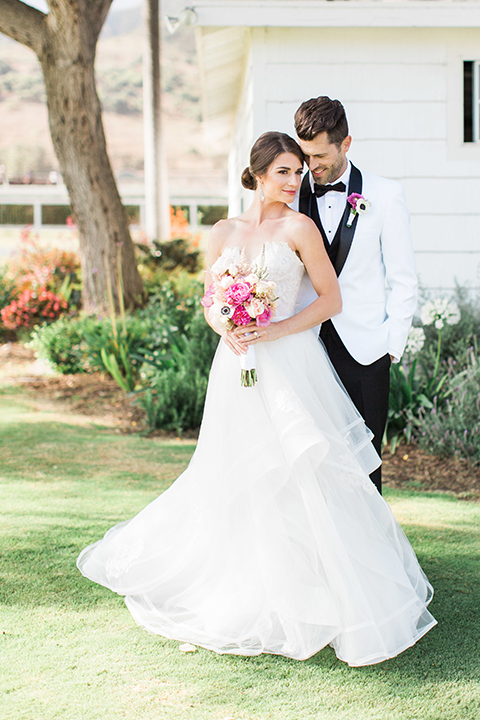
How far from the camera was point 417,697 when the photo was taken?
246 centimetres

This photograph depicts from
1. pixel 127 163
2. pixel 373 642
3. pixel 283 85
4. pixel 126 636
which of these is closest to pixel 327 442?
pixel 373 642

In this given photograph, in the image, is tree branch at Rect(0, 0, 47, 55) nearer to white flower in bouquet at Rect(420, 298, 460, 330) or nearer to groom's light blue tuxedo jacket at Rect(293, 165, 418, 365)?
white flower in bouquet at Rect(420, 298, 460, 330)

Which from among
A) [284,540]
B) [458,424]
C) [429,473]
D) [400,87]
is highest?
[400,87]

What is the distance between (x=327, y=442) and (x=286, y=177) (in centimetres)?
118

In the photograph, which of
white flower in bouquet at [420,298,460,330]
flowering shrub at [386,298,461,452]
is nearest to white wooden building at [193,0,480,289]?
flowering shrub at [386,298,461,452]

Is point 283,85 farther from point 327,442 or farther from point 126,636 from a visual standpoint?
point 126,636

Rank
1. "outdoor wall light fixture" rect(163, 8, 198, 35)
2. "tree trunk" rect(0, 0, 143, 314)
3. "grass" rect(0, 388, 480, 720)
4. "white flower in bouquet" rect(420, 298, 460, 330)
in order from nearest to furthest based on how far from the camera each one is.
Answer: "grass" rect(0, 388, 480, 720)
"white flower in bouquet" rect(420, 298, 460, 330)
"outdoor wall light fixture" rect(163, 8, 198, 35)
"tree trunk" rect(0, 0, 143, 314)

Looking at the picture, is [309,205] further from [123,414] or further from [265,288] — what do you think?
[123,414]

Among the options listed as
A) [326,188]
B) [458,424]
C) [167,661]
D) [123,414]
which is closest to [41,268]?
[123,414]

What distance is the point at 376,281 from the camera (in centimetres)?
320

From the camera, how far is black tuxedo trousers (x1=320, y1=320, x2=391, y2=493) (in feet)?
10.7

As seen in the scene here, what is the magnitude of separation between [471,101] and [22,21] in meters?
5.85

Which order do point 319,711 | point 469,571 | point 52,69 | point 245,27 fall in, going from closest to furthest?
point 319,711 < point 469,571 < point 245,27 < point 52,69

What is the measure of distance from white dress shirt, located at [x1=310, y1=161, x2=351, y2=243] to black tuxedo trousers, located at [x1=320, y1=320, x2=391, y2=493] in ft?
1.46
